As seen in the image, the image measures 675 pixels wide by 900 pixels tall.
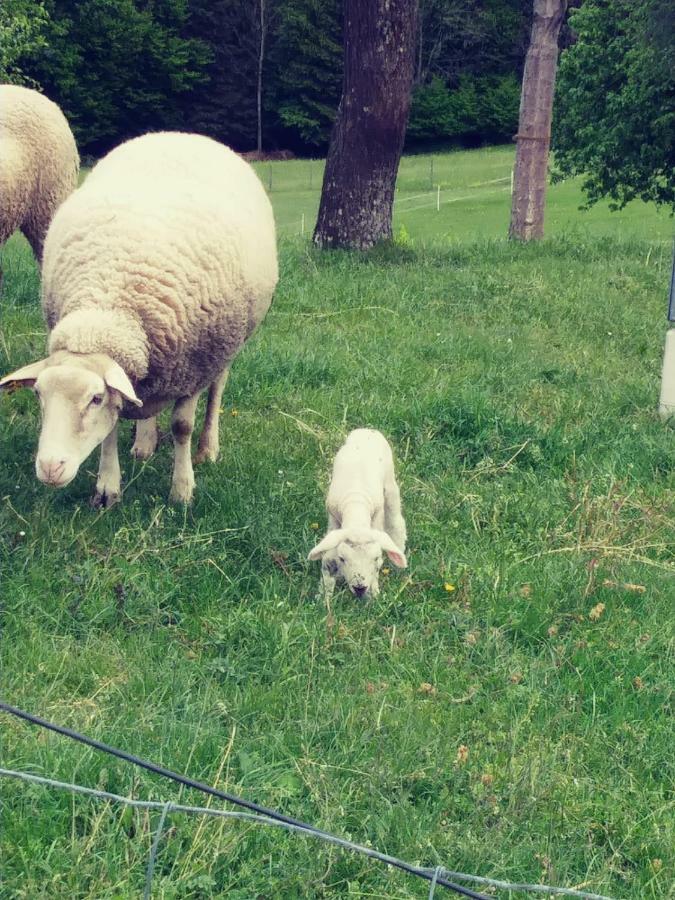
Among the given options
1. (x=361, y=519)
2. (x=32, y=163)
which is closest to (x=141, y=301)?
(x=361, y=519)

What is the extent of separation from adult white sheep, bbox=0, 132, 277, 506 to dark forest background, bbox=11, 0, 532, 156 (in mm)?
26917

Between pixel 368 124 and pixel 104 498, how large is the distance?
21.9 feet

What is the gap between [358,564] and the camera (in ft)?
12.6

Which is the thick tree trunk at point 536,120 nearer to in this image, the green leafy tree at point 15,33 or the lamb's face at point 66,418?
the lamb's face at point 66,418

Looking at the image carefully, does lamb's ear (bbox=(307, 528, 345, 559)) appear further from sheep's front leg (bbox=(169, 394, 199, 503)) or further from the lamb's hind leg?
sheep's front leg (bbox=(169, 394, 199, 503))

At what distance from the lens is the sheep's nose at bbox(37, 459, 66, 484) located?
3.90 metres

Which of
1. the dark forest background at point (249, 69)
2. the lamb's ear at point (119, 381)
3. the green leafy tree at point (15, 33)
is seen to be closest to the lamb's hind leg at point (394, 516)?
the lamb's ear at point (119, 381)

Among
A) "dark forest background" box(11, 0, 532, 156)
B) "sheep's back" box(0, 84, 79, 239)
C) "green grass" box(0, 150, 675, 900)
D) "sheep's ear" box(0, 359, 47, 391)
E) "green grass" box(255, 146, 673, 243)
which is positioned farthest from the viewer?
"dark forest background" box(11, 0, 532, 156)

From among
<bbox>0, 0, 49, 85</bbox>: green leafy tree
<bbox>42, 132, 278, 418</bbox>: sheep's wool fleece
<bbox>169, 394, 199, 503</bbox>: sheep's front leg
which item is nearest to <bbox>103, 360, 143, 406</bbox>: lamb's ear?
<bbox>42, 132, 278, 418</bbox>: sheep's wool fleece

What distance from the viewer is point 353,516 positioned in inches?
158

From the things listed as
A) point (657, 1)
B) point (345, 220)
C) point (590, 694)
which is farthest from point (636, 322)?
point (657, 1)

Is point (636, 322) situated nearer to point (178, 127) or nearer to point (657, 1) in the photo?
point (657, 1)

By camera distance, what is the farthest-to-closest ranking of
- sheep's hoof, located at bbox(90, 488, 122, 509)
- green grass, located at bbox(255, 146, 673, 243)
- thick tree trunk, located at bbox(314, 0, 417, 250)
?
1. green grass, located at bbox(255, 146, 673, 243)
2. thick tree trunk, located at bbox(314, 0, 417, 250)
3. sheep's hoof, located at bbox(90, 488, 122, 509)

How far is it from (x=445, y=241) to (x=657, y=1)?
5.03 metres
